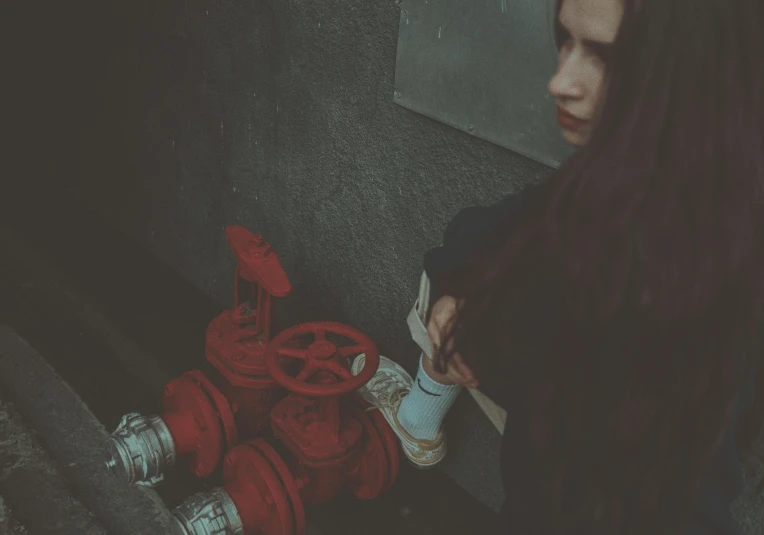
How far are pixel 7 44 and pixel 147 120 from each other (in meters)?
1.07

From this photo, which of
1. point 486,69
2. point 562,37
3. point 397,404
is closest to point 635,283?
point 562,37

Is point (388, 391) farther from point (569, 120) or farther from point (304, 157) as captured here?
point (569, 120)

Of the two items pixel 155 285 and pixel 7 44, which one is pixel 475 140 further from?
pixel 7 44

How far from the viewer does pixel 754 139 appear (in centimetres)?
82

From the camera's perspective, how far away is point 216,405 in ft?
6.54

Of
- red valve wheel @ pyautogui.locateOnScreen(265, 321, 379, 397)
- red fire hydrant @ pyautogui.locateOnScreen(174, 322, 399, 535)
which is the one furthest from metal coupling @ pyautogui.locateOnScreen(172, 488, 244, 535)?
red valve wheel @ pyautogui.locateOnScreen(265, 321, 379, 397)

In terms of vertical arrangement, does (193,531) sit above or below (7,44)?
below

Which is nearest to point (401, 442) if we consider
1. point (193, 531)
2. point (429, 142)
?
point (193, 531)

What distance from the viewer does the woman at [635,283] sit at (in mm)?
820

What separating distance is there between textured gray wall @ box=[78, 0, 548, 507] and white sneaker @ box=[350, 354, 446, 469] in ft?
0.59

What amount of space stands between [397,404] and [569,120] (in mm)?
1143

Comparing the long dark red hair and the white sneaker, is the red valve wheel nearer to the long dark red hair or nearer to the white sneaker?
the white sneaker

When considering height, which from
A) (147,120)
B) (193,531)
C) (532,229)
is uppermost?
(532,229)

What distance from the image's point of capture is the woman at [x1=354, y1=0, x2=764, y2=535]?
82 centimetres
